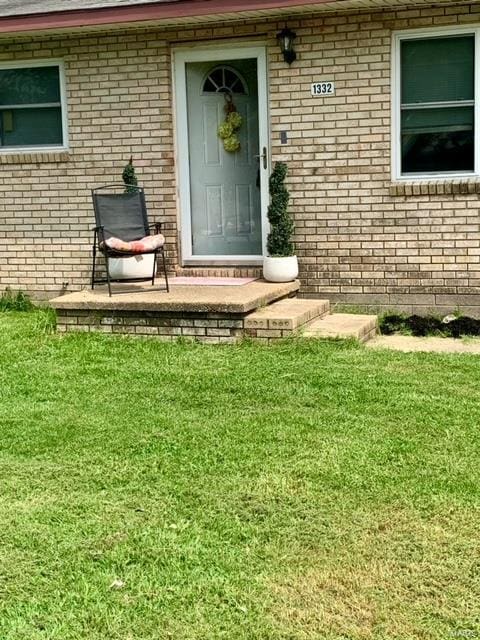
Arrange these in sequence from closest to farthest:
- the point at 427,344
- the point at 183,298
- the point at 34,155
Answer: the point at 427,344 < the point at 183,298 < the point at 34,155

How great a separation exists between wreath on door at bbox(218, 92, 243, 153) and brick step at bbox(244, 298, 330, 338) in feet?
7.34

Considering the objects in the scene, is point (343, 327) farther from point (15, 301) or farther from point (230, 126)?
point (15, 301)

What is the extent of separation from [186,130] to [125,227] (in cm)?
148

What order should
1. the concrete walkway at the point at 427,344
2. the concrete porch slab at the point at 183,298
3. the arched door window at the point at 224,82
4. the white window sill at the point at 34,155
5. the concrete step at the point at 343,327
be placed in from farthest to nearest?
the white window sill at the point at 34,155 → the arched door window at the point at 224,82 → the concrete porch slab at the point at 183,298 → the concrete step at the point at 343,327 → the concrete walkway at the point at 427,344

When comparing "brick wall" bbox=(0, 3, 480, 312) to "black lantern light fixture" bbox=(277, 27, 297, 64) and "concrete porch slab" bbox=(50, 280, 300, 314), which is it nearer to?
"black lantern light fixture" bbox=(277, 27, 297, 64)

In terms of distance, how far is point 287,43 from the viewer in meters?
8.79

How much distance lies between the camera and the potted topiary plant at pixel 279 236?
8.78m

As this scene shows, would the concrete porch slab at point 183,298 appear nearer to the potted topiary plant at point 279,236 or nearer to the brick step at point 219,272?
the potted topiary plant at point 279,236

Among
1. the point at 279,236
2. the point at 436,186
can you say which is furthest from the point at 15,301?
the point at 436,186

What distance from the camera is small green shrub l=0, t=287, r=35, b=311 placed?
9930 millimetres

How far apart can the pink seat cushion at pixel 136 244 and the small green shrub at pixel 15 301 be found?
199 centimetres

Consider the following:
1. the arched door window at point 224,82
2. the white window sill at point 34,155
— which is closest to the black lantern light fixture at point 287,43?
the arched door window at point 224,82

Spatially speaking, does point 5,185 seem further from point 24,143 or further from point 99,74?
point 99,74

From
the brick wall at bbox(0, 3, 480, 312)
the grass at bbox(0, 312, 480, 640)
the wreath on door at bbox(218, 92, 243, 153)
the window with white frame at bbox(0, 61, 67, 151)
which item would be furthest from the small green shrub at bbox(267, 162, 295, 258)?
the window with white frame at bbox(0, 61, 67, 151)
